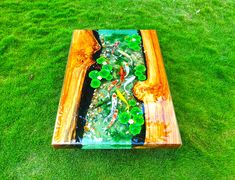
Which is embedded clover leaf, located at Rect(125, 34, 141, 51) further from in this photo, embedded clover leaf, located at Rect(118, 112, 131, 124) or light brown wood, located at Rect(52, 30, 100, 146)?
embedded clover leaf, located at Rect(118, 112, 131, 124)

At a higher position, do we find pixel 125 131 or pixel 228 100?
pixel 228 100

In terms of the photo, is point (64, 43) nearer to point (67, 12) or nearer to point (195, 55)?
point (67, 12)

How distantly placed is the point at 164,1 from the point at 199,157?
204 centimetres

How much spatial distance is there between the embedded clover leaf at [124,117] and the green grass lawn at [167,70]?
0.38 m

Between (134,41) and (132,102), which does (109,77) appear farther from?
(134,41)

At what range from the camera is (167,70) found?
264 cm

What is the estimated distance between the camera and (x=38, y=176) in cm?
192

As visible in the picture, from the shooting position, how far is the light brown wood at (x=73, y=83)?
1.72 m

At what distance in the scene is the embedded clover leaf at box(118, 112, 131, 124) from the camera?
1785 mm

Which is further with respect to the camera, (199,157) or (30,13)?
(30,13)

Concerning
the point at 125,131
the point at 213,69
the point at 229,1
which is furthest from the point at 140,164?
the point at 229,1

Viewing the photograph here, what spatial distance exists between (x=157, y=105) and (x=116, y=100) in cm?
28

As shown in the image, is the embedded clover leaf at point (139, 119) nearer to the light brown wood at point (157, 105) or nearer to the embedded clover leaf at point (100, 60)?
the light brown wood at point (157, 105)

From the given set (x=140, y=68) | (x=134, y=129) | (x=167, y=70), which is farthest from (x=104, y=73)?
(x=167, y=70)
